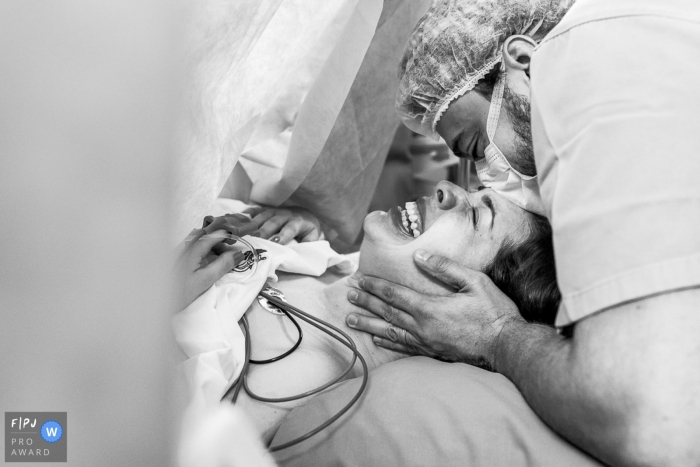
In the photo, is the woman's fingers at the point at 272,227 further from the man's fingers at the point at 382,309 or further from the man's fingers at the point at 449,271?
the man's fingers at the point at 449,271

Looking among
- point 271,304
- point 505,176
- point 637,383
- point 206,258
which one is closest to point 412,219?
point 505,176

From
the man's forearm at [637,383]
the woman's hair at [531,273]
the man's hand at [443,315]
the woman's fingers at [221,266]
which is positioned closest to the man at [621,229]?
the man's forearm at [637,383]

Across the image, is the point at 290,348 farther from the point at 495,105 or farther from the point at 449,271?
the point at 495,105

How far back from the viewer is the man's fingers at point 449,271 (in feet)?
4.15

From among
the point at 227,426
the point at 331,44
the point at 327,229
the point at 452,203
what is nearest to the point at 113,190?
the point at 227,426

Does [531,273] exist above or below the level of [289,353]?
above

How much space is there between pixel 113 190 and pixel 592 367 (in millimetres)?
722

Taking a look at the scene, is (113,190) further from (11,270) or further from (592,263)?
(592,263)

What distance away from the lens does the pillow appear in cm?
97

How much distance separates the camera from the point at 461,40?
1417 millimetres

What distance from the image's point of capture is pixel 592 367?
0.86 meters

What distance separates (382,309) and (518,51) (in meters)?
0.67

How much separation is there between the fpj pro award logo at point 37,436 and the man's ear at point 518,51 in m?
1.24

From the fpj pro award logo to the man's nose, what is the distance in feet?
3.67
